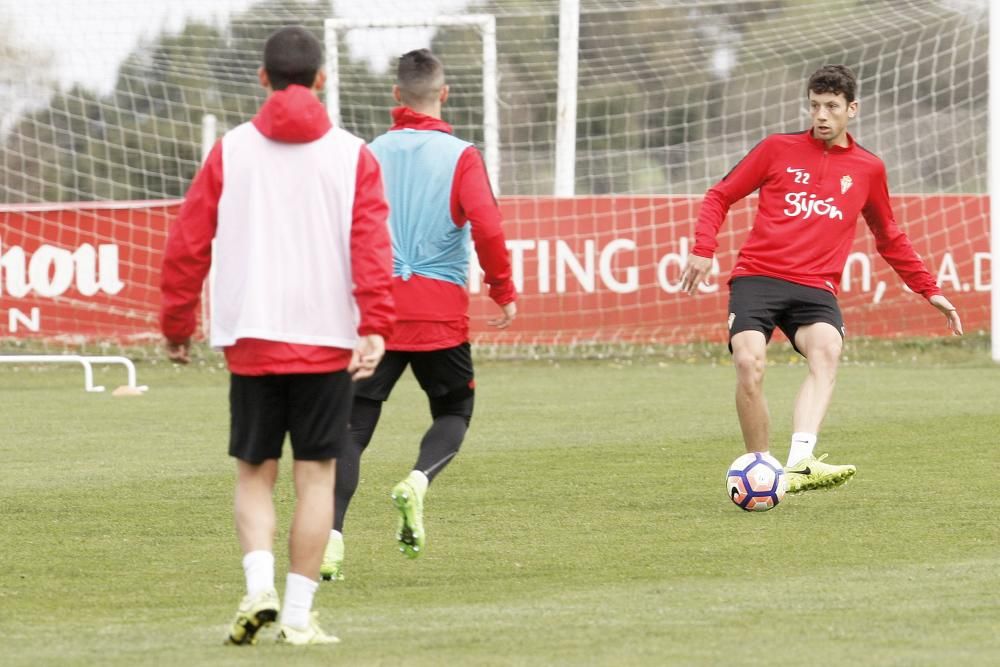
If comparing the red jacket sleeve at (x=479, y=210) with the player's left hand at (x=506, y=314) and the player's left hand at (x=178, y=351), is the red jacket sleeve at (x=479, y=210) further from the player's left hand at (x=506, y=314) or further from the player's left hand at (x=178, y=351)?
the player's left hand at (x=178, y=351)

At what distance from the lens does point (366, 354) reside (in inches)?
189

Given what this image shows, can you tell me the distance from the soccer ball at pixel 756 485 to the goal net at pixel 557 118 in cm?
1055

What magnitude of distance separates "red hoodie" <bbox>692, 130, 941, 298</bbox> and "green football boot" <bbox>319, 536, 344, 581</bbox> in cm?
269

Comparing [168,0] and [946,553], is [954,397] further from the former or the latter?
[168,0]

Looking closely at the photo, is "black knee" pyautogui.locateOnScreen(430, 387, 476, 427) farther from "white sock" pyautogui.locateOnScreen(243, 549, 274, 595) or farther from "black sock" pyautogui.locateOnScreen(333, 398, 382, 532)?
"white sock" pyautogui.locateOnScreen(243, 549, 274, 595)

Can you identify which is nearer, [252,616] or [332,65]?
[252,616]

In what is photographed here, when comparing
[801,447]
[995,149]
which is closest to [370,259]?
[801,447]

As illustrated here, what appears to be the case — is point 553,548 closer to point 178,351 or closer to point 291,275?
point 178,351

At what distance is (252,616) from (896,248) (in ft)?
15.6

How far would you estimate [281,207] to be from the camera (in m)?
4.79

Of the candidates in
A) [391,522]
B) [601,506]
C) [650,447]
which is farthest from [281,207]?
[650,447]

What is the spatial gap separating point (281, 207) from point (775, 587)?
205 cm

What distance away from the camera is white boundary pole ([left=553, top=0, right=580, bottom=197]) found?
1903cm

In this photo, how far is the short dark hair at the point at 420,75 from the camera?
6.43 meters
